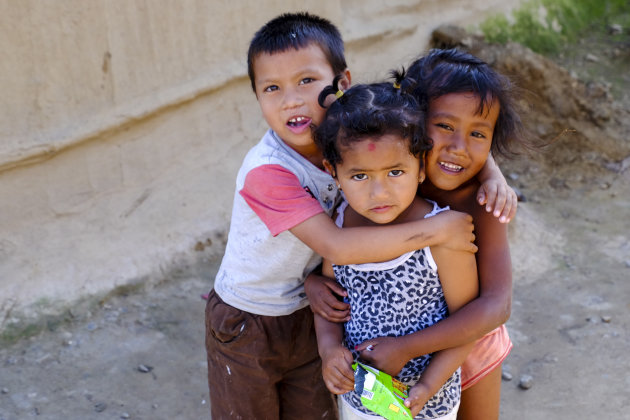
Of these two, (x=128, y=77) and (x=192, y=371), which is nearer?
(x=192, y=371)

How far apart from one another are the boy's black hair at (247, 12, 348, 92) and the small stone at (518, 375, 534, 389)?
174 cm

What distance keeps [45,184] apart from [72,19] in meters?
0.76

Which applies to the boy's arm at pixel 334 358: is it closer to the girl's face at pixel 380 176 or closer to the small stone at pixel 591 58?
the girl's face at pixel 380 176

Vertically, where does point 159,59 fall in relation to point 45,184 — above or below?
above

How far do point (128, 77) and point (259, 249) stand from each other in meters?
1.84

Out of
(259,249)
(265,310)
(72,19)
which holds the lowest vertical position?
(265,310)

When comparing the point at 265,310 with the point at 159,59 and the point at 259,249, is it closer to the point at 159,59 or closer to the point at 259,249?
the point at 259,249

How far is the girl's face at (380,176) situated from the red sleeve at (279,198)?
0.13 metres

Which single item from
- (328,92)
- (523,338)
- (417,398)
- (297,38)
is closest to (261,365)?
(417,398)

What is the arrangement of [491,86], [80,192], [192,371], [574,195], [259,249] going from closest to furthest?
[491,86] < [259,249] < [192,371] < [80,192] < [574,195]

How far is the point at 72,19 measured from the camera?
3.21 meters

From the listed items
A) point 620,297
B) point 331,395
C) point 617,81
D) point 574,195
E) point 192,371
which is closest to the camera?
point 331,395

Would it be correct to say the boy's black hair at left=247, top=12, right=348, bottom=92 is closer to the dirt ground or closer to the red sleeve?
the red sleeve

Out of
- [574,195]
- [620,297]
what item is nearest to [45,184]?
[620,297]
